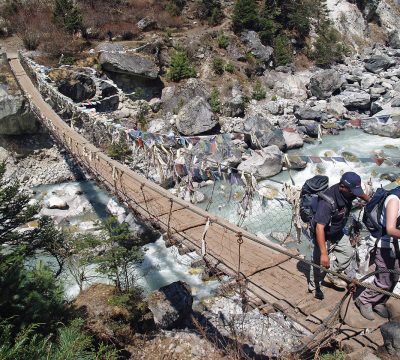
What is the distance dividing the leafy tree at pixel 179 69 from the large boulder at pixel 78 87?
138 inches

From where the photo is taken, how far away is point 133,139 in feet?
23.4

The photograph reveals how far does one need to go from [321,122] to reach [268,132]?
3.03 meters

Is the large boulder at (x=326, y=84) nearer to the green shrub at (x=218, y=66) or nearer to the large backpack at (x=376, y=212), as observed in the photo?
the green shrub at (x=218, y=66)

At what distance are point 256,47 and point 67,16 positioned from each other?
8689 mm

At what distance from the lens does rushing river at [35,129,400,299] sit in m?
6.62

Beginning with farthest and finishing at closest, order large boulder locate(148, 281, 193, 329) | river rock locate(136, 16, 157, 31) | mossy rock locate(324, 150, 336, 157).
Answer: river rock locate(136, 16, 157, 31) < mossy rock locate(324, 150, 336, 157) < large boulder locate(148, 281, 193, 329)

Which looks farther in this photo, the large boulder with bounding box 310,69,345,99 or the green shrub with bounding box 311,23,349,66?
the green shrub with bounding box 311,23,349,66

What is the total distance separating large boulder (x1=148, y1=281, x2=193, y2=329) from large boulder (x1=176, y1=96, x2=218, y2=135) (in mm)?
7485

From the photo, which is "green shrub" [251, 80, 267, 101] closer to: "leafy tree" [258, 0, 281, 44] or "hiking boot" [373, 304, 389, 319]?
"leafy tree" [258, 0, 281, 44]

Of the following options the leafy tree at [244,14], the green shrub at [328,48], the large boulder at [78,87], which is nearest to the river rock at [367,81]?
the green shrub at [328,48]

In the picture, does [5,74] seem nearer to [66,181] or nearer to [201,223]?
[66,181]

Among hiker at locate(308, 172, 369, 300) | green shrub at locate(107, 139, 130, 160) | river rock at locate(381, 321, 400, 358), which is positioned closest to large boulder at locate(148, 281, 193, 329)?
hiker at locate(308, 172, 369, 300)

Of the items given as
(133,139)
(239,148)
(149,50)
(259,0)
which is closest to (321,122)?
(239,148)

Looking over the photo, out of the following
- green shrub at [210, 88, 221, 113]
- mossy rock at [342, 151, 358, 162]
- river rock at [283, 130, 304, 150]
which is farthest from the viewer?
green shrub at [210, 88, 221, 113]
